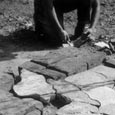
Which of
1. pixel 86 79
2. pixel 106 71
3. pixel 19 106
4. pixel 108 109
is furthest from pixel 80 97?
pixel 106 71

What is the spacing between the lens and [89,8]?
251 inches

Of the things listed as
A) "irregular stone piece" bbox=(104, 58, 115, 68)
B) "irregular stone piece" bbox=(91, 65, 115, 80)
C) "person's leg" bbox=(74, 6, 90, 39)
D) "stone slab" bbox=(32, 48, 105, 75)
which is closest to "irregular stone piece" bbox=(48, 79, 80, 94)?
"stone slab" bbox=(32, 48, 105, 75)

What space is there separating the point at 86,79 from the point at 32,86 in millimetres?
732

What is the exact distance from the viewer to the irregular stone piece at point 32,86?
→ 415cm

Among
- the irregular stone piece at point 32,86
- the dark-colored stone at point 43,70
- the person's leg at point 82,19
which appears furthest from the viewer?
the person's leg at point 82,19

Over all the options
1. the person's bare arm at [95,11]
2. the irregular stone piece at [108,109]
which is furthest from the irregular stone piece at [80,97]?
the person's bare arm at [95,11]

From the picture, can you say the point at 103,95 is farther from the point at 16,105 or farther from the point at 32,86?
the point at 16,105

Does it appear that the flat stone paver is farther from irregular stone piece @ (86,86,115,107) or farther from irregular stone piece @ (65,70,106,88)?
irregular stone piece @ (86,86,115,107)

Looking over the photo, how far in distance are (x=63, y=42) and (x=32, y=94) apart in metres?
2.13

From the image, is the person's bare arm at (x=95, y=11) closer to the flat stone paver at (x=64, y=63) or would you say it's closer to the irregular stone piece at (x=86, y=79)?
the flat stone paver at (x=64, y=63)

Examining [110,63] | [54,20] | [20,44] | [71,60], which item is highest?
[54,20]

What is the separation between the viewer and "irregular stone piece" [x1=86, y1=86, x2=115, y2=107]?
13.3ft

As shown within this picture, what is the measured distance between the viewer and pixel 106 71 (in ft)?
16.2

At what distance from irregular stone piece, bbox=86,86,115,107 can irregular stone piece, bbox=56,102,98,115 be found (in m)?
0.17
